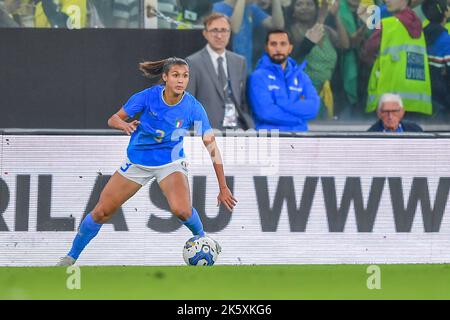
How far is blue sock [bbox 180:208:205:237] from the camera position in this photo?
986 centimetres

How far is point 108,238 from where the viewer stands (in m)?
10.2

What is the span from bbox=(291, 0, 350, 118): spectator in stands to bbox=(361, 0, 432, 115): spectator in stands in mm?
319

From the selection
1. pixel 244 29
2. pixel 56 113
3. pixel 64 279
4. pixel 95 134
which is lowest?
pixel 64 279

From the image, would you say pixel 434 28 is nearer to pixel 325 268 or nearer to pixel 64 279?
pixel 325 268

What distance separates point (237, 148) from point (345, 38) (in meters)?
2.49

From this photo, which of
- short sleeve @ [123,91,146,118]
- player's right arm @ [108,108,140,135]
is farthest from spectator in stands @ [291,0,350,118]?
player's right arm @ [108,108,140,135]

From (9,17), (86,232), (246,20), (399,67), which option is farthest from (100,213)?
(399,67)

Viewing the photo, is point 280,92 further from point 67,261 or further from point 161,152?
point 67,261

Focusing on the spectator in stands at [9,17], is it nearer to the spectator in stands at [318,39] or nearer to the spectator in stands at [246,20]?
the spectator in stands at [246,20]

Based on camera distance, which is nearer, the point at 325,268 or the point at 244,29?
the point at 325,268

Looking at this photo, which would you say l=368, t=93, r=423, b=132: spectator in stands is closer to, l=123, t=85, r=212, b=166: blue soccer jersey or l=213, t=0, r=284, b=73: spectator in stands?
l=213, t=0, r=284, b=73: spectator in stands

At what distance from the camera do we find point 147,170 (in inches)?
391

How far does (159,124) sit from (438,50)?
3.74 m

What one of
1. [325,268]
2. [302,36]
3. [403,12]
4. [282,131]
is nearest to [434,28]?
[403,12]
